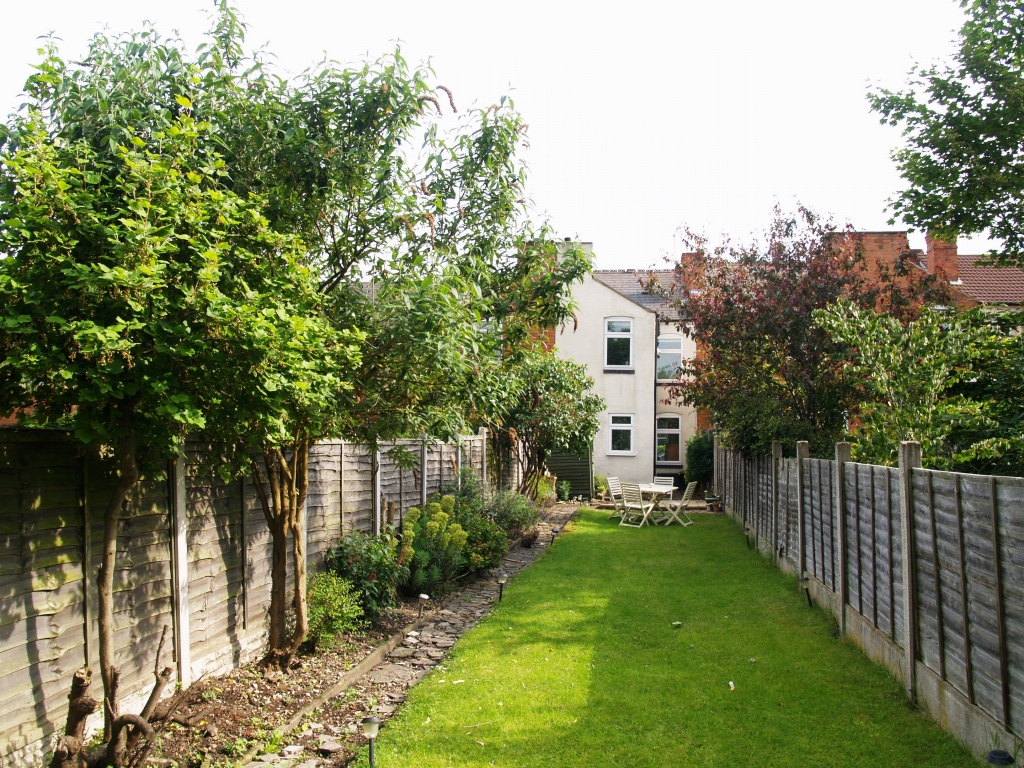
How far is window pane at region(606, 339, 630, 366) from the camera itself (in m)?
27.4

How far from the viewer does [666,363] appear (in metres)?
30.3

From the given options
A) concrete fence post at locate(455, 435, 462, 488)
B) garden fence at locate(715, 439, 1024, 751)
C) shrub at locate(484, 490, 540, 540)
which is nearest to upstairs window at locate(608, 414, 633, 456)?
shrub at locate(484, 490, 540, 540)

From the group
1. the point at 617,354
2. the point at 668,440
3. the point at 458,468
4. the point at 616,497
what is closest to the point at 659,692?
the point at 458,468

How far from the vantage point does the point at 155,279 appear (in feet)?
12.0

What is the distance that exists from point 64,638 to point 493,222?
4921mm

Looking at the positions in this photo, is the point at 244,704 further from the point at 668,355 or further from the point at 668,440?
the point at 668,355

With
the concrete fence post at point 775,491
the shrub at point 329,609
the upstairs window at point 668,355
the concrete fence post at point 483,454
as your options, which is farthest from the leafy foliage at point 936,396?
the upstairs window at point 668,355

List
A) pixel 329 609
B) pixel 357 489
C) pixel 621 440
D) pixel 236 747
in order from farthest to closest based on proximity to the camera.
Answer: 1. pixel 621 440
2. pixel 357 489
3. pixel 329 609
4. pixel 236 747

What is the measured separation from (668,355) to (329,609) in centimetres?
2446

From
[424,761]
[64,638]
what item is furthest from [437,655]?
[64,638]

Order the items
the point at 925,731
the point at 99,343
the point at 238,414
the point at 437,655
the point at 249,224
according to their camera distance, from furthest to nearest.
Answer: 1. the point at 437,655
2. the point at 925,731
3. the point at 249,224
4. the point at 238,414
5. the point at 99,343

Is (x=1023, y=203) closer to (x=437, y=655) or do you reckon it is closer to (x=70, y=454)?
(x=437, y=655)

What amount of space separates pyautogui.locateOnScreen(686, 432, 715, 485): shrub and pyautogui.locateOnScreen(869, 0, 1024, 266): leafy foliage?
1626 cm

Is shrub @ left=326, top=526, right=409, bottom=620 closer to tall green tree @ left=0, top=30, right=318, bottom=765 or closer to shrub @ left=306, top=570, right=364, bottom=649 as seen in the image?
shrub @ left=306, top=570, right=364, bottom=649
